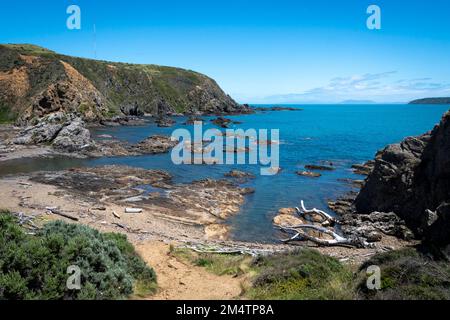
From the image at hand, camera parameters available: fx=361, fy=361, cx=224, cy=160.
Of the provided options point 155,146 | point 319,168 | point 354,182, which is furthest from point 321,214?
point 155,146

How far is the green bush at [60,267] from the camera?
30.4ft

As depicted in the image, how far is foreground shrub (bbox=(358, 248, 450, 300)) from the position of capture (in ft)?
29.6

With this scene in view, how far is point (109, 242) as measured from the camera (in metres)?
Answer: 12.7

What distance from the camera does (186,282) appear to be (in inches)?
507

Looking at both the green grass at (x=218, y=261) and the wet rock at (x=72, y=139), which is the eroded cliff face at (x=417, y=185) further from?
the wet rock at (x=72, y=139)

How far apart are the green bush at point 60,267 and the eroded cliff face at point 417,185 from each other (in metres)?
15.5

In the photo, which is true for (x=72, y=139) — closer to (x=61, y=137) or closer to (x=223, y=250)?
(x=61, y=137)

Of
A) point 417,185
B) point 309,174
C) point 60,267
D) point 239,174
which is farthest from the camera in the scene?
point 309,174

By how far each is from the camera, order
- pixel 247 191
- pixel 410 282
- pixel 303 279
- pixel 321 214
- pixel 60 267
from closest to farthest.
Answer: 1. pixel 410 282
2. pixel 60 267
3. pixel 303 279
4. pixel 321 214
5. pixel 247 191

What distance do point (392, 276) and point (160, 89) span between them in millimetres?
137246

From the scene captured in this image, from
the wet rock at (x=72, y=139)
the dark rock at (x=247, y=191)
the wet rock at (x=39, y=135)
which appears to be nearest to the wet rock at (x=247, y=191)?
the dark rock at (x=247, y=191)

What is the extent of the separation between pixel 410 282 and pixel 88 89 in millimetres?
98795

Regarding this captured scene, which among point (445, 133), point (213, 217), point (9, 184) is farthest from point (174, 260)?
point (9, 184)
